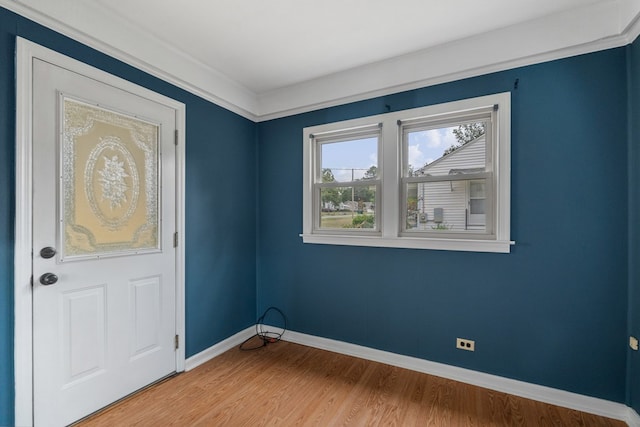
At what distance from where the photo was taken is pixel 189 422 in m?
1.84

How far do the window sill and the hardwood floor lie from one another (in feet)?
3.49

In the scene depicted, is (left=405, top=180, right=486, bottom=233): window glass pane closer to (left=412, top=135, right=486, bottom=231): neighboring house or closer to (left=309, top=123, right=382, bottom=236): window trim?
(left=412, top=135, right=486, bottom=231): neighboring house

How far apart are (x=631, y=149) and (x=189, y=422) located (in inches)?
129

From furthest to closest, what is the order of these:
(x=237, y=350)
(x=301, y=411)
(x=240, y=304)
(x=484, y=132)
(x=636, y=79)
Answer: (x=240, y=304), (x=237, y=350), (x=484, y=132), (x=301, y=411), (x=636, y=79)

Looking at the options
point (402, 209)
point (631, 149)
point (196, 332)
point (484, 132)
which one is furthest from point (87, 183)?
point (631, 149)

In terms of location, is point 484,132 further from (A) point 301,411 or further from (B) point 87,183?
(B) point 87,183

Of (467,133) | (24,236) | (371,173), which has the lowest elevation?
(24,236)

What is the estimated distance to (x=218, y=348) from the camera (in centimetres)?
275

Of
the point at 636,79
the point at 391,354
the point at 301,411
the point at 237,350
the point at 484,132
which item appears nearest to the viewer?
the point at 636,79

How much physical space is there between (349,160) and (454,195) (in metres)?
1.03

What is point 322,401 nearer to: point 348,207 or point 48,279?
point 348,207

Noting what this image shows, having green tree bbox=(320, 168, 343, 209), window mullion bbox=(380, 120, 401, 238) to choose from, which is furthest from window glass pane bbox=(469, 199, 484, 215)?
green tree bbox=(320, 168, 343, 209)

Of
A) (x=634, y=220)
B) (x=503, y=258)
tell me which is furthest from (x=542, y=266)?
(x=634, y=220)

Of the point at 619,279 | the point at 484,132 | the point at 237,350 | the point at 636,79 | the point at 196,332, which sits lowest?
the point at 237,350
